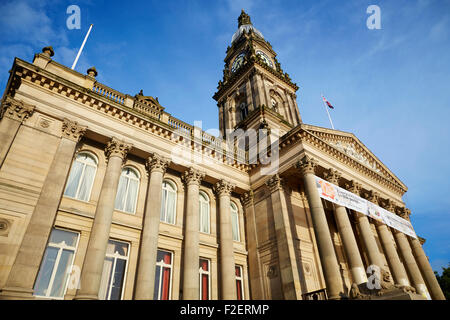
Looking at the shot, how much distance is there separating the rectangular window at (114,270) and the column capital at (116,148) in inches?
180

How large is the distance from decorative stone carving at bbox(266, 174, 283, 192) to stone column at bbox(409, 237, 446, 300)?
14913 millimetres

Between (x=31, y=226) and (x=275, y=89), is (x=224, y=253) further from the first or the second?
(x=275, y=89)

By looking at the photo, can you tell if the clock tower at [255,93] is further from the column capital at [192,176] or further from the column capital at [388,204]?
the column capital at [388,204]

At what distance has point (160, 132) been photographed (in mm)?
17109

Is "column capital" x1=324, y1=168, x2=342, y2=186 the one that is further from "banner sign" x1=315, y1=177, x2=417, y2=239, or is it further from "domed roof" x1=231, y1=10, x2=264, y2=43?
"domed roof" x1=231, y1=10, x2=264, y2=43

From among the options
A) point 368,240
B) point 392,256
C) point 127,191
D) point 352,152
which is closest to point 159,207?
point 127,191

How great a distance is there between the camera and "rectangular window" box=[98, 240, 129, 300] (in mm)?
12461

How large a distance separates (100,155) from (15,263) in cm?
687

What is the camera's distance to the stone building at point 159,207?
11555 mm

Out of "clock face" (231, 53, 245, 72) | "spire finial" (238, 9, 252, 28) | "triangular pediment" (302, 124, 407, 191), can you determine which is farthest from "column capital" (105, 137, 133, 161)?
"spire finial" (238, 9, 252, 28)

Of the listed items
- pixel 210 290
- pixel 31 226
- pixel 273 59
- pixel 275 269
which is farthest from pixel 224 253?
pixel 273 59

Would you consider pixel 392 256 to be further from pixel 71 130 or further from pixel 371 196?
pixel 71 130

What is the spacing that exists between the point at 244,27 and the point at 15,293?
138 ft

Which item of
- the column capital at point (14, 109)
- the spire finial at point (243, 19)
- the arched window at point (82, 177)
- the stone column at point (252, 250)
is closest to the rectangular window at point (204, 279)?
the stone column at point (252, 250)
